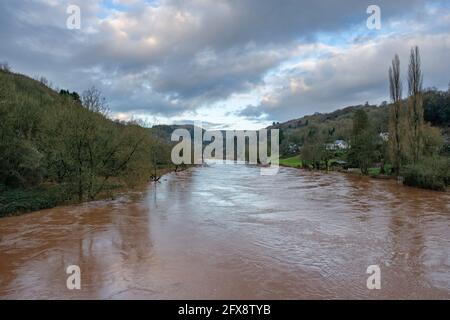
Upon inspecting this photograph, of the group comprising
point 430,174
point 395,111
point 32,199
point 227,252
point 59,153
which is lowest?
point 227,252

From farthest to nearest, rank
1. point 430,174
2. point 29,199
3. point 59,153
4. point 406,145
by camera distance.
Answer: point 406,145 < point 430,174 < point 59,153 < point 29,199

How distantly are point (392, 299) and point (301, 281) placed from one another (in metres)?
1.72

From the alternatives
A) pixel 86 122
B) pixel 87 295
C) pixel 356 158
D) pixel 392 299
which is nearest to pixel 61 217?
pixel 86 122

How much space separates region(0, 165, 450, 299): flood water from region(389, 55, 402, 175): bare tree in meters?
16.4

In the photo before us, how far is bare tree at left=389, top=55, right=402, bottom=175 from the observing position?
3163cm

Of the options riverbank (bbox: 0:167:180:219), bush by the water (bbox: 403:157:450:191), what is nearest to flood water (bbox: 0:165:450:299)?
riverbank (bbox: 0:167:180:219)

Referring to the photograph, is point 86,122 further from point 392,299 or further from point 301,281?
point 392,299

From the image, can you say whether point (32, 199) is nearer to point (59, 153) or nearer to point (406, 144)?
point (59, 153)

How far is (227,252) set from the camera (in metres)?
9.16

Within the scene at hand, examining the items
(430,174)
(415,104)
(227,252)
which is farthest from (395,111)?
(227,252)

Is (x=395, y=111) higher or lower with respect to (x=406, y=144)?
higher

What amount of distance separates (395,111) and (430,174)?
1048 cm

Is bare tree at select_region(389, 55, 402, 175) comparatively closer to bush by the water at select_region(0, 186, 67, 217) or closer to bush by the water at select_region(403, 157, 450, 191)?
bush by the water at select_region(403, 157, 450, 191)

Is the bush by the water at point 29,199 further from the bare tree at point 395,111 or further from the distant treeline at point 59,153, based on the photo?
the bare tree at point 395,111
